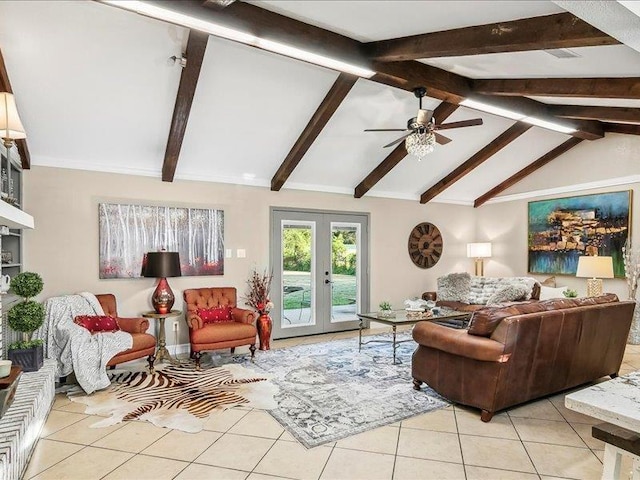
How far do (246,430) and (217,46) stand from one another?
335 cm

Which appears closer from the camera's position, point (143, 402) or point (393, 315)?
point (143, 402)

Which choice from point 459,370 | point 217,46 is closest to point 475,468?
point 459,370

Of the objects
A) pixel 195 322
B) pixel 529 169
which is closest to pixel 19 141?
pixel 195 322

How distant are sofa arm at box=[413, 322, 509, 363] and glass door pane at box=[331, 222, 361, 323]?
3.06m

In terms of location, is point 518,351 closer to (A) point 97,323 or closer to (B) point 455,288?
(B) point 455,288

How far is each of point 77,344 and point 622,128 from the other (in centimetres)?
773

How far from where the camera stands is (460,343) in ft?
10.6

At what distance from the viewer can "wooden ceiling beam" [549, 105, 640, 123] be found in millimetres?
4668

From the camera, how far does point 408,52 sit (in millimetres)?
3367

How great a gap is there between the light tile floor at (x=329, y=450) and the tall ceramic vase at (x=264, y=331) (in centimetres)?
212

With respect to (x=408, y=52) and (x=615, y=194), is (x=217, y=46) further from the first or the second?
(x=615, y=194)

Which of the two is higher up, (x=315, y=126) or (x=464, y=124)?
(x=315, y=126)

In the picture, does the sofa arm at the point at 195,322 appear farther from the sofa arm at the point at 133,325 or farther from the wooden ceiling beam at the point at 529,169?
the wooden ceiling beam at the point at 529,169

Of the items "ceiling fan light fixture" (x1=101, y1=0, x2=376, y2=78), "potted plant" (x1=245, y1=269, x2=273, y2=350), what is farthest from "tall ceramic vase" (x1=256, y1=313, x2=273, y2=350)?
"ceiling fan light fixture" (x1=101, y1=0, x2=376, y2=78)
